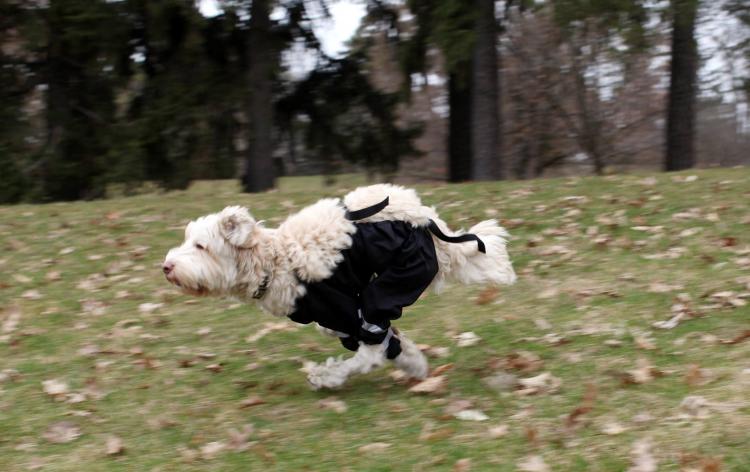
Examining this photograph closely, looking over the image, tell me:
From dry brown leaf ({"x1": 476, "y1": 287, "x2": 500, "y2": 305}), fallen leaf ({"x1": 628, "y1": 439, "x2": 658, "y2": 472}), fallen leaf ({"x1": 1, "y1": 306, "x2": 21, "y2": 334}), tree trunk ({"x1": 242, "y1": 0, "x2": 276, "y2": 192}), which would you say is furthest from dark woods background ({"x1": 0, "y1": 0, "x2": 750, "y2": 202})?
fallen leaf ({"x1": 628, "y1": 439, "x2": 658, "y2": 472})

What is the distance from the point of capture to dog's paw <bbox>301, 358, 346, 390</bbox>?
5.14 metres

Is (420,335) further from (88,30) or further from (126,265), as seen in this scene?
(88,30)

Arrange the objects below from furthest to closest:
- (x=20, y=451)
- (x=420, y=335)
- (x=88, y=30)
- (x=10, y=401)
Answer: (x=88, y=30), (x=420, y=335), (x=10, y=401), (x=20, y=451)

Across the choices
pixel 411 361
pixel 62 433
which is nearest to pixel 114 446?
pixel 62 433

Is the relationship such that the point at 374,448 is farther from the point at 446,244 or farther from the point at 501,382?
the point at 446,244

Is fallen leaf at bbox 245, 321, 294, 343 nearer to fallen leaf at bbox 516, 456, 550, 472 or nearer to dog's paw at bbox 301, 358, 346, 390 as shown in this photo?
dog's paw at bbox 301, 358, 346, 390

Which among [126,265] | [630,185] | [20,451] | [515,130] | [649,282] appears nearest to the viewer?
[20,451]

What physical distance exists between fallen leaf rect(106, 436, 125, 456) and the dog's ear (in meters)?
1.36

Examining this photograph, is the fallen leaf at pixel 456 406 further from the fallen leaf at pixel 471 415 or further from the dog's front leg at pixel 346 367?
the dog's front leg at pixel 346 367

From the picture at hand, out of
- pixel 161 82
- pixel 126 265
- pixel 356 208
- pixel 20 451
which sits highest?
pixel 161 82

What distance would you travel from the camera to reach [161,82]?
1386 cm

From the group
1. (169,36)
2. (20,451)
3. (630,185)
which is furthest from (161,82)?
(20,451)

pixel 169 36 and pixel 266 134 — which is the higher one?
pixel 169 36

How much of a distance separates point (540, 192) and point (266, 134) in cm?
547
